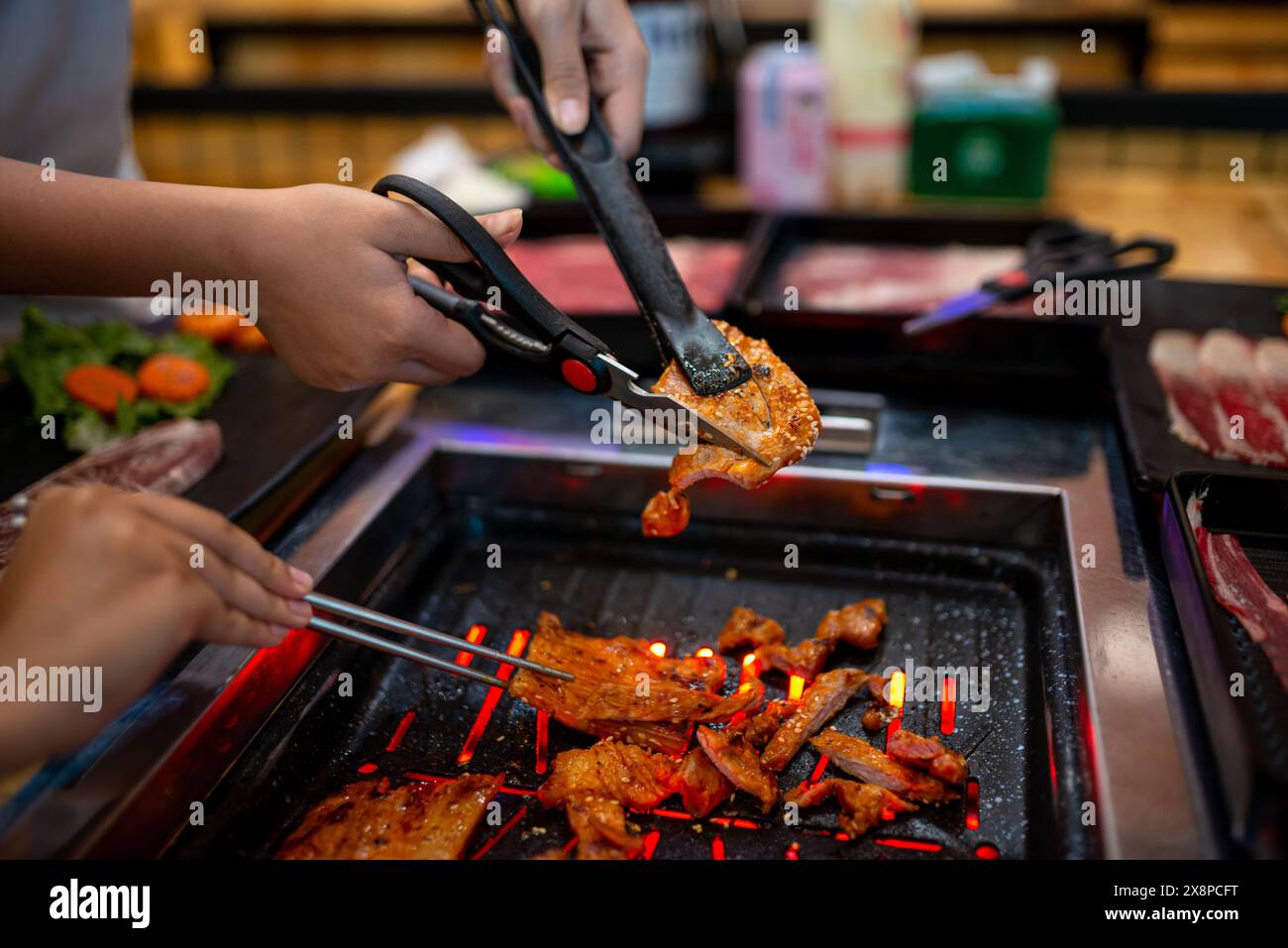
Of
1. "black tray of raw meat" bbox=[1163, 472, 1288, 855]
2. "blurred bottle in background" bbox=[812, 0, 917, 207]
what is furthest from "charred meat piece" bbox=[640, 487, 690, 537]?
"blurred bottle in background" bbox=[812, 0, 917, 207]

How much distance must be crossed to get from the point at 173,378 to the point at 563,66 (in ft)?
4.07

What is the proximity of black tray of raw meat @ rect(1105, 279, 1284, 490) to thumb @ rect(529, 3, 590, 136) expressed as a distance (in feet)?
4.24

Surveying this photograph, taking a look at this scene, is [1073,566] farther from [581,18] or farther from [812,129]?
[812,129]

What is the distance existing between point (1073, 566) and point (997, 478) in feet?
1.04

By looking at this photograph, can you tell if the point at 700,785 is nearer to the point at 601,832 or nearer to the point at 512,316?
the point at 601,832

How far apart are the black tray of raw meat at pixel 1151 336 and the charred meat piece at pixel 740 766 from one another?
36.9 inches

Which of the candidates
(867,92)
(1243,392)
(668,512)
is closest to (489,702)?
(668,512)

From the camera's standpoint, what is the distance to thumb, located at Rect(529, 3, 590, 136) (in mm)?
1841

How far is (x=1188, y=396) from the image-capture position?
2.12 metres

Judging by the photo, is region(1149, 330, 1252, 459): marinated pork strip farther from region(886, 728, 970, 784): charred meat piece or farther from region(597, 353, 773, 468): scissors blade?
region(597, 353, 773, 468): scissors blade

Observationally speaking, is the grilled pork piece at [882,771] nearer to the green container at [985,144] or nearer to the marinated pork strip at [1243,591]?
the marinated pork strip at [1243,591]

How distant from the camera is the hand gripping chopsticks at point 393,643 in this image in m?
1.44

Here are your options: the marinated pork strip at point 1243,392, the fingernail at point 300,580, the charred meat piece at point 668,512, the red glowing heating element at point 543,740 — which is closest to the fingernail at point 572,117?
the charred meat piece at point 668,512
